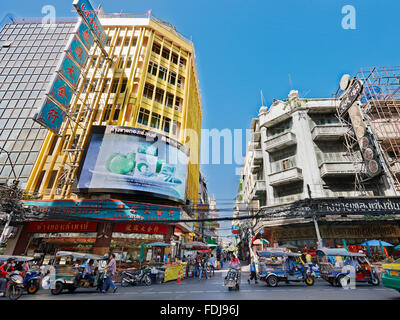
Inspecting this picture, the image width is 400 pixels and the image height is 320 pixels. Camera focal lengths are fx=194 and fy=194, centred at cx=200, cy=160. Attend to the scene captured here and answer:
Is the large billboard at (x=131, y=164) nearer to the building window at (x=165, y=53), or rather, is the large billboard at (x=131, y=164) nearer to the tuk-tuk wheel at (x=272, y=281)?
the tuk-tuk wheel at (x=272, y=281)

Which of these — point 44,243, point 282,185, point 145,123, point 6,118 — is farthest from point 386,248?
point 6,118

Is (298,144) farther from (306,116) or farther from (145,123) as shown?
(145,123)

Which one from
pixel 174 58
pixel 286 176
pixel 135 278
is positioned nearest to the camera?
pixel 135 278

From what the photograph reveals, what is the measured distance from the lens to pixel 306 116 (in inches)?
937

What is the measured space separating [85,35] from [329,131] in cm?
2819

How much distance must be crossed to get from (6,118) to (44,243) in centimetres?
1703

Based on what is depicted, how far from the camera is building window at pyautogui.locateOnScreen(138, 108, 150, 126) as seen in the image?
21845 mm

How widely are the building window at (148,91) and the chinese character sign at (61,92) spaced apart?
7661 millimetres

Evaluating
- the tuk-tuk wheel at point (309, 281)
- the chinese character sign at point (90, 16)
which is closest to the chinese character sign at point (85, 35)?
the chinese character sign at point (90, 16)

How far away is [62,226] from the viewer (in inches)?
681

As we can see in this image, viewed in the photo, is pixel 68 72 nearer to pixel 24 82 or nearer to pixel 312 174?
pixel 24 82

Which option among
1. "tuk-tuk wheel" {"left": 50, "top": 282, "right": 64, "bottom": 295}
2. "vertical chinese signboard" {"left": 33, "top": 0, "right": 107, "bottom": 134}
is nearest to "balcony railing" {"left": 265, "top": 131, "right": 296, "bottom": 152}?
"vertical chinese signboard" {"left": 33, "top": 0, "right": 107, "bottom": 134}

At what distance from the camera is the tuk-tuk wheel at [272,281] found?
1125cm

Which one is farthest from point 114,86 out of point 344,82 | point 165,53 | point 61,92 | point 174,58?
point 344,82
